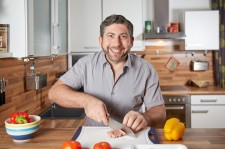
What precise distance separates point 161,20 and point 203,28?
53 cm

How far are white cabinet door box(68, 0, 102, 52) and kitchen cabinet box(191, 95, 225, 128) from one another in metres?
1.39

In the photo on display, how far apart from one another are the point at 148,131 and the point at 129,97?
403 millimetres

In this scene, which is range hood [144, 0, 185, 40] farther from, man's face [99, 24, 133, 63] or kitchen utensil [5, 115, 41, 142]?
kitchen utensil [5, 115, 41, 142]

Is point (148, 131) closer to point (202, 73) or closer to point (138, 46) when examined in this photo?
point (138, 46)

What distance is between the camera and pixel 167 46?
390 cm

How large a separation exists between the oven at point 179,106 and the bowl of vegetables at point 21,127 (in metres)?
2.23

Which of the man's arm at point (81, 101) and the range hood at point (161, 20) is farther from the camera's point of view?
the range hood at point (161, 20)

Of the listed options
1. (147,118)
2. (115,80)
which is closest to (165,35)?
(115,80)

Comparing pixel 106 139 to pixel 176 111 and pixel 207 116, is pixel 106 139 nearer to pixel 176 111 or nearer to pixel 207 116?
pixel 176 111

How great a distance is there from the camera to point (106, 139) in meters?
1.30

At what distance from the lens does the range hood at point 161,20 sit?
11.3 feet

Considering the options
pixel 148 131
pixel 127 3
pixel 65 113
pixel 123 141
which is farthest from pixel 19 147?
pixel 127 3

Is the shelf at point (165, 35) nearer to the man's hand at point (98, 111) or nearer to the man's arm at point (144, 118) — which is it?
the man's arm at point (144, 118)

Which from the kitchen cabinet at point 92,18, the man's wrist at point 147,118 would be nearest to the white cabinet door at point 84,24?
the kitchen cabinet at point 92,18
